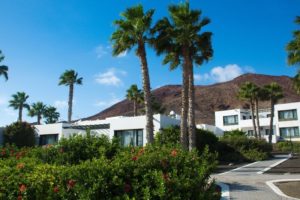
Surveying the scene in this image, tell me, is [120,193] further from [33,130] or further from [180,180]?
[33,130]

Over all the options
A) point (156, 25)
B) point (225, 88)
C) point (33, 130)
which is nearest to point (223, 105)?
point (225, 88)

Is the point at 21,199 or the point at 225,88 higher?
the point at 225,88

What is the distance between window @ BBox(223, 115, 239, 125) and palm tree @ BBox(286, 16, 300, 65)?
1798 inches

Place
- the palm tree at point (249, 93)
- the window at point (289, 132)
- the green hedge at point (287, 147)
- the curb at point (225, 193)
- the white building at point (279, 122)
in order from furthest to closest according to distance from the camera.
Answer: the window at point (289, 132) → the white building at point (279, 122) → the palm tree at point (249, 93) → the green hedge at point (287, 147) → the curb at point (225, 193)

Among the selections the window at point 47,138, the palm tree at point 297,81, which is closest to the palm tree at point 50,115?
the window at point 47,138

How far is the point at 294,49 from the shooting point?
26.6 m

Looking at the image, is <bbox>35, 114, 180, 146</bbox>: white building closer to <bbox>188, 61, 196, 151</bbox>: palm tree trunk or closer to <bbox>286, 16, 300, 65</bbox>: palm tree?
<bbox>188, 61, 196, 151</bbox>: palm tree trunk

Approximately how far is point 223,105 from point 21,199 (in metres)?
176

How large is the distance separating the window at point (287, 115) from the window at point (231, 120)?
9.36m

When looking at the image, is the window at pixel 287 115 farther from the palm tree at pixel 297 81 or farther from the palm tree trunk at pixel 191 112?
the palm tree trunk at pixel 191 112

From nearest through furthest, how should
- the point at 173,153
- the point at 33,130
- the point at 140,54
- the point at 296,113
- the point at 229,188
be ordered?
the point at 173,153 < the point at 229,188 < the point at 140,54 < the point at 33,130 < the point at 296,113

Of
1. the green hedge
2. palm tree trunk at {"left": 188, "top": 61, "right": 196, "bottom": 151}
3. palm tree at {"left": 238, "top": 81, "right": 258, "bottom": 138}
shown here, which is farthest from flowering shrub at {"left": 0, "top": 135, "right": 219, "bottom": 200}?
palm tree at {"left": 238, "top": 81, "right": 258, "bottom": 138}

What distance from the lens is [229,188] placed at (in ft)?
54.1

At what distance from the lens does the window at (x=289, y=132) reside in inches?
2456
